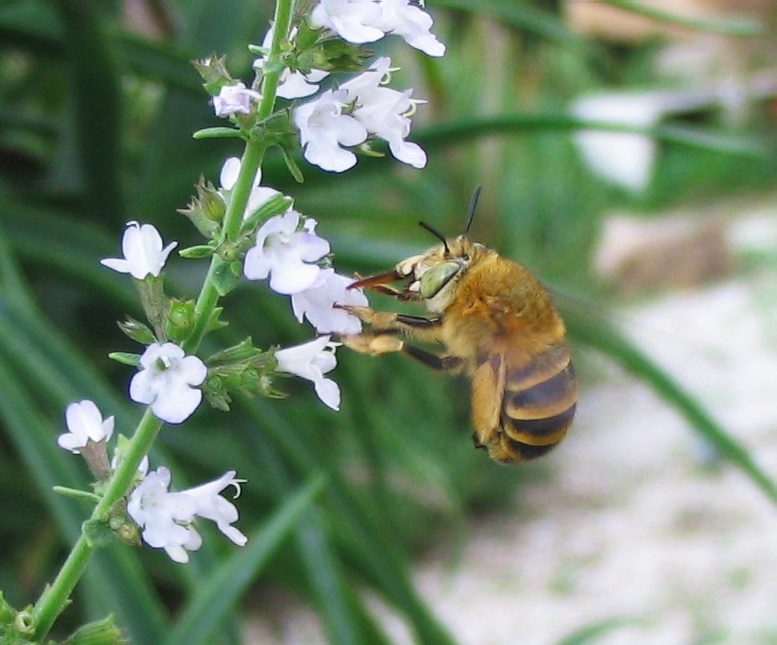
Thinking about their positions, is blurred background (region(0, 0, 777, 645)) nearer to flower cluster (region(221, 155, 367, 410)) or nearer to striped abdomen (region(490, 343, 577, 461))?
striped abdomen (region(490, 343, 577, 461))

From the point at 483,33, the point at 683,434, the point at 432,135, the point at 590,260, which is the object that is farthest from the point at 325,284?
the point at 483,33

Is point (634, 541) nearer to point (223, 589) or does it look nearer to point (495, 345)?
point (223, 589)

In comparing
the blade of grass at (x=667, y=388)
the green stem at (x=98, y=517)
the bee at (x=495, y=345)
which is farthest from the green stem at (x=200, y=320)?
the blade of grass at (x=667, y=388)

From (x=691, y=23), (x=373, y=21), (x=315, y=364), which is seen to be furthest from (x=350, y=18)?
(x=691, y=23)

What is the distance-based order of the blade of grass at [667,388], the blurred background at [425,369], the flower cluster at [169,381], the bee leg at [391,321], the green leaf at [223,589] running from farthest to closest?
the blade of grass at [667,388] < the blurred background at [425,369] < the green leaf at [223,589] < the bee leg at [391,321] < the flower cluster at [169,381]

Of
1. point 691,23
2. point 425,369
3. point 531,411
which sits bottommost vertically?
point 531,411

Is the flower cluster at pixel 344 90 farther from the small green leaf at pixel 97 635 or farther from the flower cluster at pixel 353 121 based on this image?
the small green leaf at pixel 97 635

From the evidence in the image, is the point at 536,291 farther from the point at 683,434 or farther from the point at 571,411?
the point at 683,434
